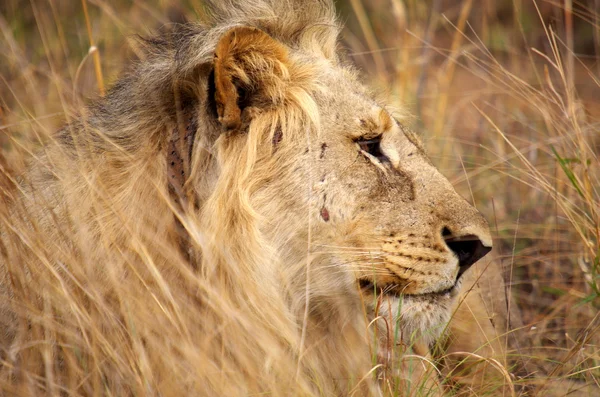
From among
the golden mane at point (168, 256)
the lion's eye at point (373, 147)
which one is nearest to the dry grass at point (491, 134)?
the golden mane at point (168, 256)

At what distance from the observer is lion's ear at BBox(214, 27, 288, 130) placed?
102 inches

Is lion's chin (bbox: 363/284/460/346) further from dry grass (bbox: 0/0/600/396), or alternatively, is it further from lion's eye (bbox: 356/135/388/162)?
lion's eye (bbox: 356/135/388/162)

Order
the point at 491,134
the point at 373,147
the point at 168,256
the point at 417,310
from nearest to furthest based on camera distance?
1. the point at 168,256
2. the point at 417,310
3. the point at 373,147
4. the point at 491,134

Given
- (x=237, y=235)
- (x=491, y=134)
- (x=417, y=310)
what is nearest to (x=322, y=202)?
(x=237, y=235)

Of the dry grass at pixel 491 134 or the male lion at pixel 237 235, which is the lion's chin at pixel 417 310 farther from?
the dry grass at pixel 491 134

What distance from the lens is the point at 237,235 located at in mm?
2645

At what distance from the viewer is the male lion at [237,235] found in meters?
2.49

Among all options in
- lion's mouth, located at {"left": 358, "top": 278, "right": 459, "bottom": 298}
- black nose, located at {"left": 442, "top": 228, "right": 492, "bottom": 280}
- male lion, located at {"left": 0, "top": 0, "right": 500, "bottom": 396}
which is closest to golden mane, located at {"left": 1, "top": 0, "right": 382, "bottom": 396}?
male lion, located at {"left": 0, "top": 0, "right": 500, "bottom": 396}

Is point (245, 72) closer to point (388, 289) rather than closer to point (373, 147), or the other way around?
point (373, 147)

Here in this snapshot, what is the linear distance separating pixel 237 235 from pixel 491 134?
123 inches

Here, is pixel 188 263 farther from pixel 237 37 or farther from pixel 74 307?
pixel 237 37

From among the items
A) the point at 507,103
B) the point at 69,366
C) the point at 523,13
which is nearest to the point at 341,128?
the point at 69,366

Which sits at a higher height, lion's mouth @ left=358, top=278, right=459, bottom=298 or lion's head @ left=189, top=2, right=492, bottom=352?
lion's head @ left=189, top=2, right=492, bottom=352

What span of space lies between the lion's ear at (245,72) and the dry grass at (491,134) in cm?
72
